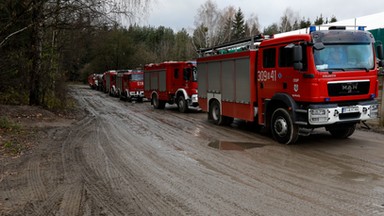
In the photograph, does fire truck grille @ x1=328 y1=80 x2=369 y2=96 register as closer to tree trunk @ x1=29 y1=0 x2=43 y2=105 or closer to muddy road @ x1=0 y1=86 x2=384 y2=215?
muddy road @ x1=0 y1=86 x2=384 y2=215

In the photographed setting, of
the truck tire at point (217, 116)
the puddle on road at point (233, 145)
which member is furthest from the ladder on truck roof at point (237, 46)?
the puddle on road at point (233, 145)

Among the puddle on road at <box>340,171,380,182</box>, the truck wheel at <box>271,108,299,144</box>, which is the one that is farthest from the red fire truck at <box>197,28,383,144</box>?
the puddle on road at <box>340,171,380,182</box>

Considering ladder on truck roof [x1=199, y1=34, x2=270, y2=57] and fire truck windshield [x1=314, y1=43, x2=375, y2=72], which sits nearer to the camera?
fire truck windshield [x1=314, y1=43, x2=375, y2=72]

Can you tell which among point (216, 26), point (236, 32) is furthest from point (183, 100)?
point (236, 32)

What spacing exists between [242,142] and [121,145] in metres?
3.22

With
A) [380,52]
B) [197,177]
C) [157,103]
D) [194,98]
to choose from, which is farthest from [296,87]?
[157,103]

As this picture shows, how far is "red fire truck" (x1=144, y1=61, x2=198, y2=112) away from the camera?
18922 millimetres

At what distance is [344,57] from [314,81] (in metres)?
1.07

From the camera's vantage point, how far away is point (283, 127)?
30.8 feet

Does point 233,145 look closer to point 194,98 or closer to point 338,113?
point 338,113

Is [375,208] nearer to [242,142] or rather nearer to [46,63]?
[242,142]

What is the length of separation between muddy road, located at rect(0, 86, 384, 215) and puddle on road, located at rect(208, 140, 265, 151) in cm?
2

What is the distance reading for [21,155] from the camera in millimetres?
8125

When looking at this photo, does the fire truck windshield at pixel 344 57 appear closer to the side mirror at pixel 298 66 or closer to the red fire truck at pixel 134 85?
the side mirror at pixel 298 66
